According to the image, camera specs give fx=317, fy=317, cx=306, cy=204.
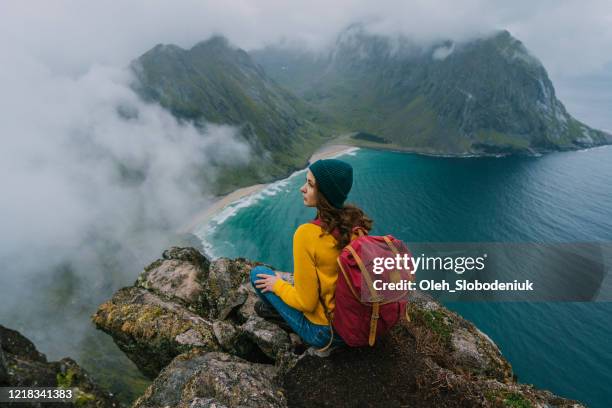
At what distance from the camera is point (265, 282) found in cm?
892

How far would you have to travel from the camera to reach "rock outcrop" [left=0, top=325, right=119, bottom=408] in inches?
384

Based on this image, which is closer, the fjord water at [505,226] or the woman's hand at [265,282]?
the woman's hand at [265,282]

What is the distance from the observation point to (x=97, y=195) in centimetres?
18088

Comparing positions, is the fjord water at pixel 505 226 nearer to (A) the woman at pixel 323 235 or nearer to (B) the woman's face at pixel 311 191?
(A) the woman at pixel 323 235

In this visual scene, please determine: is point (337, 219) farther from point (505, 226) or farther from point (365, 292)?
point (505, 226)

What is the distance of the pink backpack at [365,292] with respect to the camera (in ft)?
20.1

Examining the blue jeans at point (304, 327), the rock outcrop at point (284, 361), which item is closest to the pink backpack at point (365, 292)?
the blue jeans at point (304, 327)

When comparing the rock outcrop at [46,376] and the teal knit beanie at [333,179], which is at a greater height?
the teal knit beanie at [333,179]

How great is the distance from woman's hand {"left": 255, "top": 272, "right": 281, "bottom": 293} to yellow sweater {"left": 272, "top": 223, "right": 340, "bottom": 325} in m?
1.37

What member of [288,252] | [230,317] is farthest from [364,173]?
[230,317]

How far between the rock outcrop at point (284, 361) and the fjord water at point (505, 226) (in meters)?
70.1

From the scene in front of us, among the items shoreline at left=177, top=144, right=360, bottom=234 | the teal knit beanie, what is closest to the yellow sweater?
the teal knit beanie

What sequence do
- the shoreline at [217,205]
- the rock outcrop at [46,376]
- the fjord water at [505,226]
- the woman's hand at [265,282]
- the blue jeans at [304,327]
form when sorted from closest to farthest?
the blue jeans at [304,327] → the woman's hand at [265,282] → the rock outcrop at [46,376] → the fjord water at [505,226] → the shoreline at [217,205]

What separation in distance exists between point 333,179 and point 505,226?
139781mm
